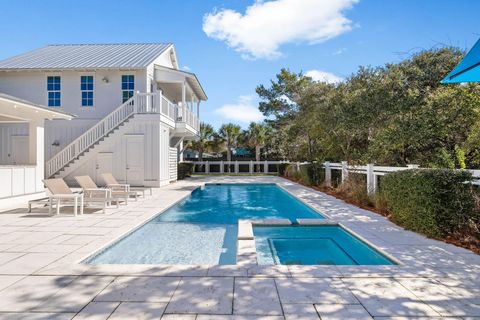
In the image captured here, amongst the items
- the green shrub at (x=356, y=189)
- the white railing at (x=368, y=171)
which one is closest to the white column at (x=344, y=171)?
the white railing at (x=368, y=171)

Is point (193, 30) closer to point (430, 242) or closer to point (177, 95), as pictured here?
point (177, 95)

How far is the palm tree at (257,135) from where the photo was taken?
32188mm

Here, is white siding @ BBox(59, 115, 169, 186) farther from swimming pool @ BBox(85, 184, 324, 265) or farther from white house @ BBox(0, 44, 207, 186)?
swimming pool @ BBox(85, 184, 324, 265)

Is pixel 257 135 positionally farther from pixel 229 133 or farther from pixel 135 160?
pixel 135 160

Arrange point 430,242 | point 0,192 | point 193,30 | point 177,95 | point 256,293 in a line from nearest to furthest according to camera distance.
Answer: point 256,293, point 430,242, point 0,192, point 193,30, point 177,95

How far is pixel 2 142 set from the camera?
1592 cm

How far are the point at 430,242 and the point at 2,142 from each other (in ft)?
64.7

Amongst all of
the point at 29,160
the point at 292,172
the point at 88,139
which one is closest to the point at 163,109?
the point at 88,139

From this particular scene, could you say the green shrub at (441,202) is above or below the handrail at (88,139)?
below

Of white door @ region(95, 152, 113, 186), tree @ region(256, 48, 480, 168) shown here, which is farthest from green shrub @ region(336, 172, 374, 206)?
white door @ region(95, 152, 113, 186)

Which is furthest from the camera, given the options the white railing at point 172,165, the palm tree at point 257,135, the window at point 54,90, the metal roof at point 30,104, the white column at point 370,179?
the palm tree at point 257,135

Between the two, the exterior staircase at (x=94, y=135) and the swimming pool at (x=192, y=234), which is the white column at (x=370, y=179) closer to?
the swimming pool at (x=192, y=234)

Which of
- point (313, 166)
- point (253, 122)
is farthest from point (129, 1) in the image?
point (253, 122)

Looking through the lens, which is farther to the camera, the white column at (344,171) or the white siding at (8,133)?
the white siding at (8,133)
